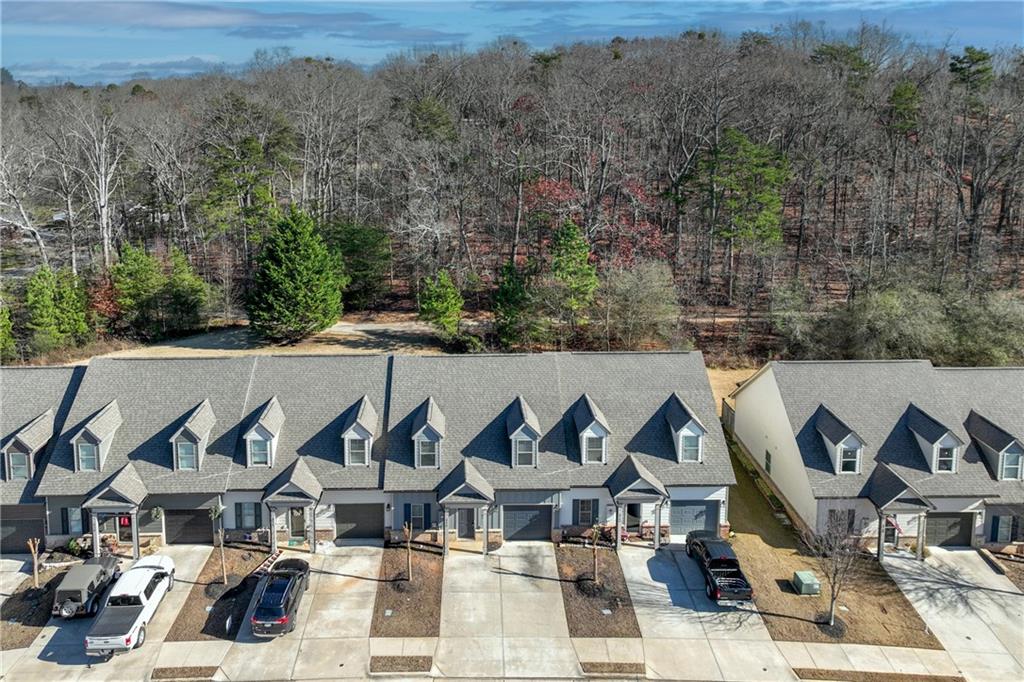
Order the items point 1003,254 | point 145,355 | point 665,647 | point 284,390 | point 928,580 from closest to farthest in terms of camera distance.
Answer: point 665,647, point 928,580, point 284,390, point 145,355, point 1003,254

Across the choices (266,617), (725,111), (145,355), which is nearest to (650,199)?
(725,111)

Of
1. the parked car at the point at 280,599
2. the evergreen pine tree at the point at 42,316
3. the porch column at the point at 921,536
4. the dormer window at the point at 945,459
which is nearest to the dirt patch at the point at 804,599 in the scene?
the porch column at the point at 921,536

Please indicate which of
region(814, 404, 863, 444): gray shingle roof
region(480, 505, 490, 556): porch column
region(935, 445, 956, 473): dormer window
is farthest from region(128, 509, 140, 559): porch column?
region(935, 445, 956, 473): dormer window

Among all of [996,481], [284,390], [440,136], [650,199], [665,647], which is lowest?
[665,647]

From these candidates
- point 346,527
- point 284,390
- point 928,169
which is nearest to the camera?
point 346,527

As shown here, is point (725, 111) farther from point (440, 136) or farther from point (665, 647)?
point (665, 647)

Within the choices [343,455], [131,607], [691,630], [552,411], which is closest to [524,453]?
[552,411]

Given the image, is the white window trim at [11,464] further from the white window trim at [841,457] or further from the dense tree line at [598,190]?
the white window trim at [841,457]

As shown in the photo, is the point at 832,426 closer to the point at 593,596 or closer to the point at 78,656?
the point at 593,596
